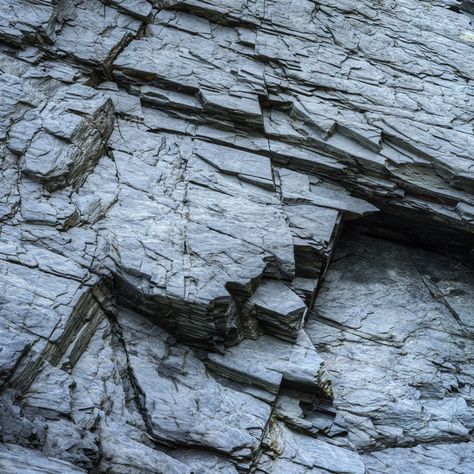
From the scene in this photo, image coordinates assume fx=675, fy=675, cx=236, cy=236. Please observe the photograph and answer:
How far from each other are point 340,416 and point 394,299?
11.4 feet

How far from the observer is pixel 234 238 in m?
12.6

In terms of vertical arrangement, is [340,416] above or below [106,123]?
below

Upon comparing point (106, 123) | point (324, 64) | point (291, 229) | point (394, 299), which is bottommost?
point (394, 299)

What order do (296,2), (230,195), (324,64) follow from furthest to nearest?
(296,2) < (324,64) < (230,195)

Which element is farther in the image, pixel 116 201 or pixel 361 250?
pixel 361 250

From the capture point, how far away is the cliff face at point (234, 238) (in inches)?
414

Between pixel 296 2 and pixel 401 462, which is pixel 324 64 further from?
pixel 401 462

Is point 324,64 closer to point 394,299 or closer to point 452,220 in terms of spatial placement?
point 452,220

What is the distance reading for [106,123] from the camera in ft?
45.7

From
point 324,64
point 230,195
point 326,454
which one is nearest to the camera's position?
point 326,454

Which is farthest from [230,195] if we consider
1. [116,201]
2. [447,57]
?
[447,57]

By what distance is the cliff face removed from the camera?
10516 mm

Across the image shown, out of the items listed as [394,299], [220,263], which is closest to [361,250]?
[394,299]

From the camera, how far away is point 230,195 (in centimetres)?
1359
